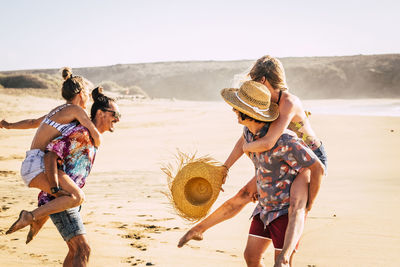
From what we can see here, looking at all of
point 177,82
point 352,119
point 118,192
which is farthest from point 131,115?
point 177,82

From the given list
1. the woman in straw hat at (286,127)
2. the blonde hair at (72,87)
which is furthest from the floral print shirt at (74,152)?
the woman in straw hat at (286,127)

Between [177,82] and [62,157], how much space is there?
272 feet

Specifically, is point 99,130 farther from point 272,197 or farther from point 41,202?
point 272,197

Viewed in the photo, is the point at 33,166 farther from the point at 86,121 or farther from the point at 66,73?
the point at 66,73

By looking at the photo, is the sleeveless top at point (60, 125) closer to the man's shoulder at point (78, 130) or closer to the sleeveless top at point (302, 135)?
the man's shoulder at point (78, 130)

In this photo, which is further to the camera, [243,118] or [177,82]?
[177,82]

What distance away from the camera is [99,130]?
146 inches

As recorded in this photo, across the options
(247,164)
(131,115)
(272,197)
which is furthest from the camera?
(131,115)

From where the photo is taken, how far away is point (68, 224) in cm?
343

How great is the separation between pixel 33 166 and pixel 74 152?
1.07 feet

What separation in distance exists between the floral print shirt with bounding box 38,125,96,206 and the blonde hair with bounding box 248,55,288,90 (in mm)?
1403

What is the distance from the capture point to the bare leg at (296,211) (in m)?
2.96

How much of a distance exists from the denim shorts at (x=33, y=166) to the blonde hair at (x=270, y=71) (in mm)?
1760

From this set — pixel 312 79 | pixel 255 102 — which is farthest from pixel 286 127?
pixel 312 79
